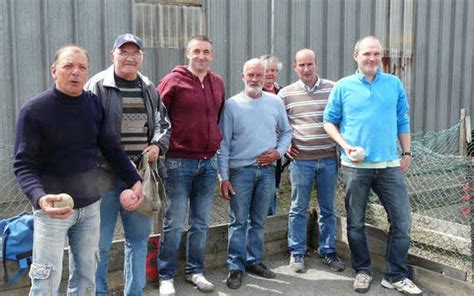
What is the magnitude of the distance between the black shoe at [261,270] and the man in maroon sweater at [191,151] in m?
0.53

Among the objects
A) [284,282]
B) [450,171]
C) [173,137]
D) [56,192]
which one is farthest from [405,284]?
[450,171]

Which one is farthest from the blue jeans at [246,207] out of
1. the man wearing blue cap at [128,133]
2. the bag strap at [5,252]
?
the bag strap at [5,252]

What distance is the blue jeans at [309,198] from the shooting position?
14.8 ft

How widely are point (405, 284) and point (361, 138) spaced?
1246mm

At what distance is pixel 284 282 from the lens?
14.3ft

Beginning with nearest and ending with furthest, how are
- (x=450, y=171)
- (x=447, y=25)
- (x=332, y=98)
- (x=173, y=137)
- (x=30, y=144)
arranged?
(x=30, y=144) → (x=173, y=137) → (x=332, y=98) → (x=450, y=171) → (x=447, y=25)

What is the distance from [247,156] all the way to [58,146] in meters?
1.78

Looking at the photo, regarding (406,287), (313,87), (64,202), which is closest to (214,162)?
(313,87)

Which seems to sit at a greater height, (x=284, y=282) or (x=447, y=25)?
(x=447, y=25)

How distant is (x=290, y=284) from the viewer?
170 inches

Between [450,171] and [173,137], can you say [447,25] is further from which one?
[173,137]

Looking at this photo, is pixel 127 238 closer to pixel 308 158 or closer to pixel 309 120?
pixel 308 158

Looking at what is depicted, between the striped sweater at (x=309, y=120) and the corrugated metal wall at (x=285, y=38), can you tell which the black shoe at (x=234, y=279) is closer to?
the striped sweater at (x=309, y=120)

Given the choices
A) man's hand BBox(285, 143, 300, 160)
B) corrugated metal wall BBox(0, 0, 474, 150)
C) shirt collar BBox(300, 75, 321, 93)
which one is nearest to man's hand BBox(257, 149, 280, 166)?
man's hand BBox(285, 143, 300, 160)
